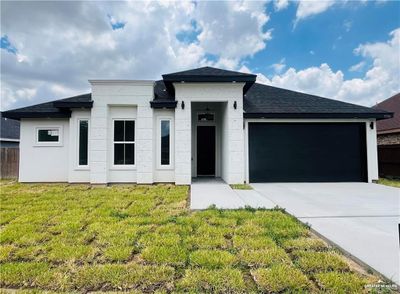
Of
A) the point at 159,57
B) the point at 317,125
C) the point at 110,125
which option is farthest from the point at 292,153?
the point at 159,57

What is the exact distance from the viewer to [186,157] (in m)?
9.01

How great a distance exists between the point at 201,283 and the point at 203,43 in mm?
14940

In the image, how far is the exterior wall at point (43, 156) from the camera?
9.56 m

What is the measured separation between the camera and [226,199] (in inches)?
252

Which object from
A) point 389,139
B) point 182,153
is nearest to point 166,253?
point 182,153

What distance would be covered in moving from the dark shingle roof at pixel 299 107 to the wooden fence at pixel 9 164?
11602 mm

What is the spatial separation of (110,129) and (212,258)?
7607 mm

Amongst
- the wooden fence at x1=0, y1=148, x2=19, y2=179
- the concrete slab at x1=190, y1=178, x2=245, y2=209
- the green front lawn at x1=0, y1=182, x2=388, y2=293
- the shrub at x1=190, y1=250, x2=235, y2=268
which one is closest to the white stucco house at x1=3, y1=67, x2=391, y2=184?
the concrete slab at x1=190, y1=178, x2=245, y2=209

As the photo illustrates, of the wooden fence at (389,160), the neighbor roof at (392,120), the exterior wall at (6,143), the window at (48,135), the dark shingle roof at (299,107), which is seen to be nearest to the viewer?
the dark shingle roof at (299,107)

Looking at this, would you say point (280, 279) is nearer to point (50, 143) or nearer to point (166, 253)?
point (166, 253)

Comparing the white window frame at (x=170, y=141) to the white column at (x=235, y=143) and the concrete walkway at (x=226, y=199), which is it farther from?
the white column at (x=235, y=143)

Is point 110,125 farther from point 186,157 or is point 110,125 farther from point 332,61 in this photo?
point 332,61

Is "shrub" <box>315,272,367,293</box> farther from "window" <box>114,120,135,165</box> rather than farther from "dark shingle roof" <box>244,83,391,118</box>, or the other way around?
"window" <box>114,120,135,165</box>

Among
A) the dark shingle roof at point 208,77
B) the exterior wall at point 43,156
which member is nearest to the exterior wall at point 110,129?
the dark shingle roof at point 208,77
